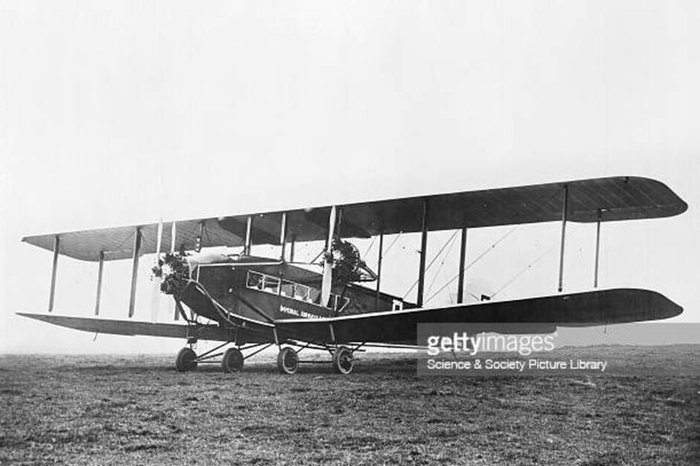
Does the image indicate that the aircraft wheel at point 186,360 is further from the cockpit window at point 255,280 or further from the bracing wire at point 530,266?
the bracing wire at point 530,266

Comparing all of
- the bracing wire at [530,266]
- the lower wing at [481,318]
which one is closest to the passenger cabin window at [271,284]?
the lower wing at [481,318]

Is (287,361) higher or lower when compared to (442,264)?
lower

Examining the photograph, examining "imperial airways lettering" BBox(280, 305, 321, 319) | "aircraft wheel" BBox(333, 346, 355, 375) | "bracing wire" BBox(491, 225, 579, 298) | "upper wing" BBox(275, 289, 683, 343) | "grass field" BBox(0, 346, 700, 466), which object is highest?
"bracing wire" BBox(491, 225, 579, 298)

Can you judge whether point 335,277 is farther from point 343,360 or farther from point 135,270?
point 135,270

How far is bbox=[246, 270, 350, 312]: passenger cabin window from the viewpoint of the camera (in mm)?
8070

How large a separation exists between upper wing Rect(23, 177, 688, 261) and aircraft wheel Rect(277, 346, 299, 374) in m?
1.59

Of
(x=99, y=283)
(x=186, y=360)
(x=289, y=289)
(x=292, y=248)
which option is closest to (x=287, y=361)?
(x=289, y=289)

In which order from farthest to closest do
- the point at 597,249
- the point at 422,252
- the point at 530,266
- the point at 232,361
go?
the point at 232,361 < the point at 422,252 < the point at 530,266 < the point at 597,249

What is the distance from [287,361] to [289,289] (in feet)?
3.21

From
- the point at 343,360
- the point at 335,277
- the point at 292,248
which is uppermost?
the point at 292,248

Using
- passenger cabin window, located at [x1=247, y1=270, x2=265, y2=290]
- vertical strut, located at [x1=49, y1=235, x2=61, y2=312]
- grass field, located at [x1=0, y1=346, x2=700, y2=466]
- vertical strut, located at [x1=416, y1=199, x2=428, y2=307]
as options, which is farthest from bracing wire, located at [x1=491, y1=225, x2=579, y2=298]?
vertical strut, located at [x1=49, y1=235, x2=61, y2=312]

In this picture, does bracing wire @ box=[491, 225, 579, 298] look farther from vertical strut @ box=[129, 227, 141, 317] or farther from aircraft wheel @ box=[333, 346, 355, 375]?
vertical strut @ box=[129, 227, 141, 317]

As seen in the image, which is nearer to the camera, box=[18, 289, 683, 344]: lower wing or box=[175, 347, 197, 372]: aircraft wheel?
box=[18, 289, 683, 344]: lower wing

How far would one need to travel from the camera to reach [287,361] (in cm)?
773
